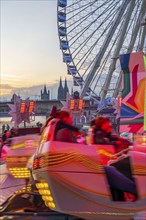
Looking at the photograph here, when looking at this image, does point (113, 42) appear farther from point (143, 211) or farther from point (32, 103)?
point (143, 211)

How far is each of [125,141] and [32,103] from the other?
81.2 feet

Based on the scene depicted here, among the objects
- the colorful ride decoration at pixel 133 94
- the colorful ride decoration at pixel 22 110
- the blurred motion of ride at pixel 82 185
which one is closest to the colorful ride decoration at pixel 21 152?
the colorful ride decoration at pixel 133 94

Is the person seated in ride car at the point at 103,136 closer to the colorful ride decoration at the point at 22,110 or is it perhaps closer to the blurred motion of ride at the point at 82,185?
the blurred motion of ride at the point at 82,185

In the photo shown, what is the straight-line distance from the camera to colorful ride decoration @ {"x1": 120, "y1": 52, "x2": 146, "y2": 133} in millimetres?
4662

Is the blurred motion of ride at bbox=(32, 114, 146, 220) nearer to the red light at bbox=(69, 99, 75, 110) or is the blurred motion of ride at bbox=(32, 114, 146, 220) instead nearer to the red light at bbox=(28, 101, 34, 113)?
the red light at bbox=(28, 101, 34, 113)

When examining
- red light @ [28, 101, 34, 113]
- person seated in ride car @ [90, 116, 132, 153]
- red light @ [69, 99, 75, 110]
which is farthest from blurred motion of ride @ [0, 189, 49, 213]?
red light @ [69, 99, 75, 110]

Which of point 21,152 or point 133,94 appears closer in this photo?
point 133,94

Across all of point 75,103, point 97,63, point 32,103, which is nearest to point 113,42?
point 97,63

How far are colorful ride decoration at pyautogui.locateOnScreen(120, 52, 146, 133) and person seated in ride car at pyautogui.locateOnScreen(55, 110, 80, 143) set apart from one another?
3.68ft

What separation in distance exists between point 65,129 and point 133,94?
5.25 ft

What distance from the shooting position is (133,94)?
4875mm

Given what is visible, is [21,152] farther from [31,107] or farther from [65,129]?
[31,107]

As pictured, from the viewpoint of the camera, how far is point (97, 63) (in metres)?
33.8

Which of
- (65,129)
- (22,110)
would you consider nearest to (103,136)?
(65,129)
